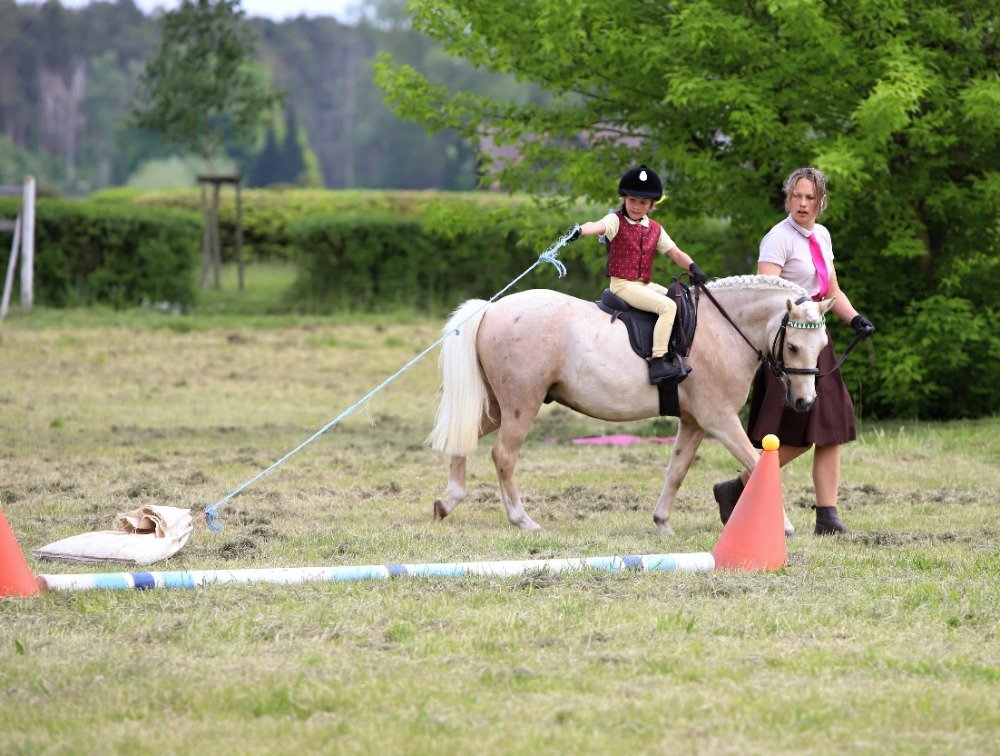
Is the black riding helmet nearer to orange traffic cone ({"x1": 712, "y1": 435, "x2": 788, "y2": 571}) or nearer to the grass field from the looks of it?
orange traffic cone ({"x1": 712, "y1": 435, "x2": 788, "y2": 571})

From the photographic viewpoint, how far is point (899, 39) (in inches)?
494

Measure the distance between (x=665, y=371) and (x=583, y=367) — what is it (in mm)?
485

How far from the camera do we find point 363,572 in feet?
22.6

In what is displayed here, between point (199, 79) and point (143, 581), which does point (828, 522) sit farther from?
point (199, 79)

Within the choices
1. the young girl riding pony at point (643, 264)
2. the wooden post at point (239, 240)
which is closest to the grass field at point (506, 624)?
the young girl riding pony at point (643, 264)

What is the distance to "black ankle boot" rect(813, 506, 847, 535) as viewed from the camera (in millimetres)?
8555

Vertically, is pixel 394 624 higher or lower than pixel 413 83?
lower

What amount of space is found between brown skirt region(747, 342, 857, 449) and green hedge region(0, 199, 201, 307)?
17.8 metres

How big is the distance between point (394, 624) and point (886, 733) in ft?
7.11

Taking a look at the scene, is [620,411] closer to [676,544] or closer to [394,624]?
[676,544]

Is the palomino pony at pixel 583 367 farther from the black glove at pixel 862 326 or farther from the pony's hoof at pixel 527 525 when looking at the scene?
the black glove at pixel 862 326

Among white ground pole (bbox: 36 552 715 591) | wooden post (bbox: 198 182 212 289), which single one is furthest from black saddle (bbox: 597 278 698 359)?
wooden post (bbox: 198 182 212 289)

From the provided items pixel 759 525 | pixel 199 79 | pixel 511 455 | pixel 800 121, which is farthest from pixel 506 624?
pixel 199 79

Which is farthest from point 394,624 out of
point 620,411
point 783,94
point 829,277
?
point 783,94
